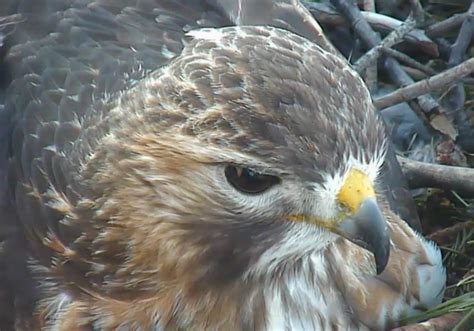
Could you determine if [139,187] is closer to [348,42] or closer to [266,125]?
[266,125]

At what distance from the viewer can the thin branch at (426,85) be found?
451 cm

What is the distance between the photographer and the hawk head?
3117mm

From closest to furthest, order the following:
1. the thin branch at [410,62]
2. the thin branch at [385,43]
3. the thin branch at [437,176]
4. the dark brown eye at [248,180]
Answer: the dark brown eye at [248,180], the thin branch at [437,176], the thin branch at [385,43], the thin branch at [410,62]

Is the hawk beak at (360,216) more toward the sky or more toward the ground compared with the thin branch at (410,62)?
more toward the sky

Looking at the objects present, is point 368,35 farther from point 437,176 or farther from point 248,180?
point 248,180

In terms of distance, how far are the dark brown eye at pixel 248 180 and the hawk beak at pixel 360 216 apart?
0.20 metres

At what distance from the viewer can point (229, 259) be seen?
11.1ft

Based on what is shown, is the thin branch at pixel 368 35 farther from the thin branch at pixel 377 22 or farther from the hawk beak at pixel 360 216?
the hawk beak at pixel 360 216

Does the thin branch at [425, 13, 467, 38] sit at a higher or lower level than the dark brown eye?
lower

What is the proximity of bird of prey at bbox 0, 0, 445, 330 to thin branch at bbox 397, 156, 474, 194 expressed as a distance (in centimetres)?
38

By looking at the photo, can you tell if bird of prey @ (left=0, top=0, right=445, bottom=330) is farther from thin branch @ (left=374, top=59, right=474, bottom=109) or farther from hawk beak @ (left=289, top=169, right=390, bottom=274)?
thin branch @ (left=374, top=59, right=474, bottom=109)

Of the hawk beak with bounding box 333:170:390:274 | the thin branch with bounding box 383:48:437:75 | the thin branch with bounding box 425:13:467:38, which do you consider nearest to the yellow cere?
the hawk beak with bounding box 333:170:390:274

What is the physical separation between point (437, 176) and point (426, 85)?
0.36m

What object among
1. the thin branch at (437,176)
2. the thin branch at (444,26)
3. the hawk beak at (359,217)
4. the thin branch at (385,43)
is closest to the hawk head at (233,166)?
the hawk beak at (359,217)
